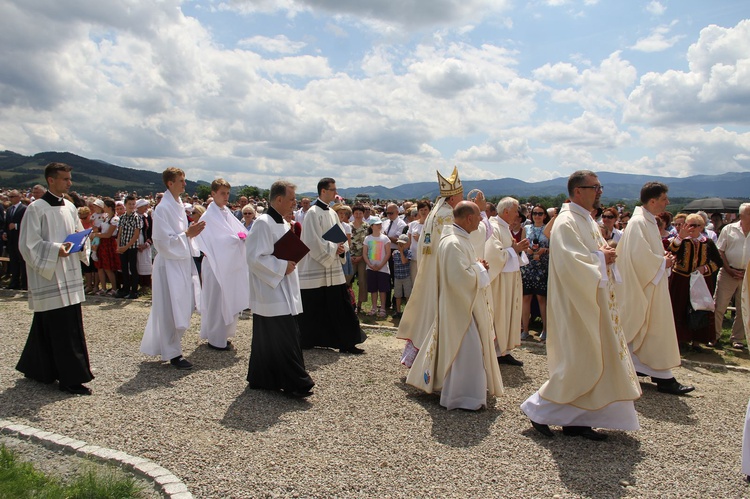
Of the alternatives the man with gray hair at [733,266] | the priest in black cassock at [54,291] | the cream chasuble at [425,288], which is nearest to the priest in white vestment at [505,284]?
the cream chasuble at [425,288]

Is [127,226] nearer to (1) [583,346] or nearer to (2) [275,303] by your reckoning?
(2) [275,303]

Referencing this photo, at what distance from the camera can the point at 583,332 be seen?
460 cm

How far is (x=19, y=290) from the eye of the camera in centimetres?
1285

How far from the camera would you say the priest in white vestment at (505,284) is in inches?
276

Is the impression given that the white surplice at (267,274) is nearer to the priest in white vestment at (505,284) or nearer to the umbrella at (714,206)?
the priest in white vestment at (505,284)

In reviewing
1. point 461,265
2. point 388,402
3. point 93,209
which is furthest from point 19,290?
point 461,265

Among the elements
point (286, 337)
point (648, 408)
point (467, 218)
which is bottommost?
point (648, 408)

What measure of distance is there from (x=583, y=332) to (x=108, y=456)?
4.13 metres

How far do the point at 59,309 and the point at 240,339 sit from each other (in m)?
3.03

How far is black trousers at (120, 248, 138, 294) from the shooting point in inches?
468

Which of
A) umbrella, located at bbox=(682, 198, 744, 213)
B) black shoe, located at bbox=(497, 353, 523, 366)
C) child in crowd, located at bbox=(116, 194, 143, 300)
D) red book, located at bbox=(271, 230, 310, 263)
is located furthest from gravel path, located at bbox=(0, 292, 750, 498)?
umbrella, located at bbox=(682, 198, 744, 213)

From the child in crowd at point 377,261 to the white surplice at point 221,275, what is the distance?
3107mm

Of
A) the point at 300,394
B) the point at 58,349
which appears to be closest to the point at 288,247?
the point at 300,394

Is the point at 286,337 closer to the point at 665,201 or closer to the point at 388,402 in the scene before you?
the point at 388,402
